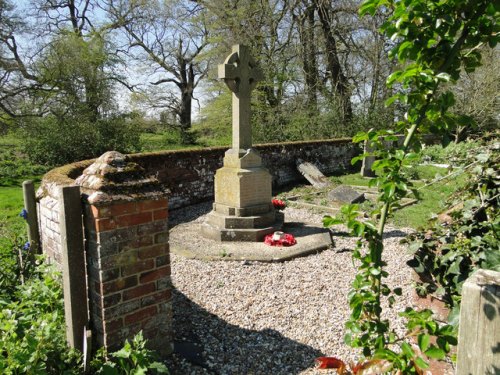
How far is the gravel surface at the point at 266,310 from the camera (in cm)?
321

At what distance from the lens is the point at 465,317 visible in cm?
134

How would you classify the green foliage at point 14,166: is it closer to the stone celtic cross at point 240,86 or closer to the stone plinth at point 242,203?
the stone plinth at point 242,203

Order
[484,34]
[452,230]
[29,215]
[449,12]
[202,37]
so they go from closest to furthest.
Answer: [449,12], [484,34], [452,230], [29,215], [202,37]

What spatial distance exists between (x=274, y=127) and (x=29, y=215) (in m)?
14.6

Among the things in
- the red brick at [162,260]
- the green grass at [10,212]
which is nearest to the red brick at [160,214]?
the red brick at [162,260]

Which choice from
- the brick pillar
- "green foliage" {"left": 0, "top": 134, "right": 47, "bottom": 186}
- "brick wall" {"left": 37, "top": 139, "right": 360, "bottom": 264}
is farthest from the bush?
the brick pillar

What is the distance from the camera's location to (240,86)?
6984mm

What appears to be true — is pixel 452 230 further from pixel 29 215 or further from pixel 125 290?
pixel 29 215

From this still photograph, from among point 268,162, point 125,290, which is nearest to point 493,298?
point 125,290

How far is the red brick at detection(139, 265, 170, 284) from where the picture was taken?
2789 millimetres

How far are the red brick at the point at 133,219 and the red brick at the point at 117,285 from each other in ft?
1.28

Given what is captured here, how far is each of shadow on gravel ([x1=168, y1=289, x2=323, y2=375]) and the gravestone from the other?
9.45 feet

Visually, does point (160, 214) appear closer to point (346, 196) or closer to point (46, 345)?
point (46, 345)

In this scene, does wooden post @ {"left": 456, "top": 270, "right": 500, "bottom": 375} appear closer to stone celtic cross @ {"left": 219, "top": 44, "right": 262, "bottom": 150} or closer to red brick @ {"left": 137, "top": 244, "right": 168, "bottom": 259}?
red brick @ {"left": 137, "top": 244, "right": 168, "bottom": 259}
